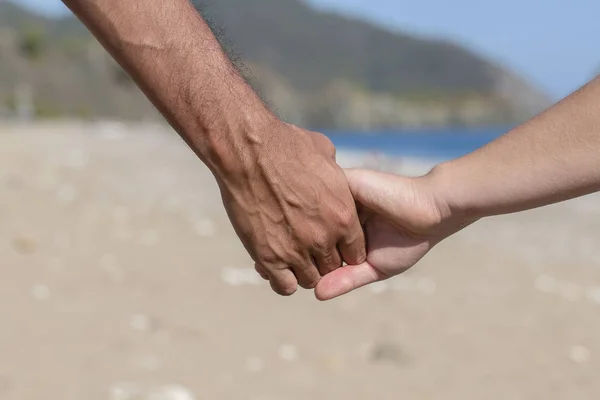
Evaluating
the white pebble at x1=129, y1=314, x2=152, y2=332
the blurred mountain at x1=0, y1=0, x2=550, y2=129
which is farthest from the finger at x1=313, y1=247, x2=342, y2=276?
the blurred mountain at x1=0, y1=0, x2=550, y2=129

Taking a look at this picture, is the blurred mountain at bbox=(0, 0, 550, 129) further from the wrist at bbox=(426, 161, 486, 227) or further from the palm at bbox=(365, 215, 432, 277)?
the wrist at bbox=(426, 161, 486, 227)

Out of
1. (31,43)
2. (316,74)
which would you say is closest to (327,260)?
(31,43)

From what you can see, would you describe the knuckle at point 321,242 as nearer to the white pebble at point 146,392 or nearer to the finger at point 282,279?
the finger at point 282,279

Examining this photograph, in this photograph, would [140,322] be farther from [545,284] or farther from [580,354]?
[545,284]

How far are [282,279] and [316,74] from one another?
109733 mm

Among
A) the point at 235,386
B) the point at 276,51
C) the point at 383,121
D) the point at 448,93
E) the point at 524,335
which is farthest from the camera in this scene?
the point at 276,51

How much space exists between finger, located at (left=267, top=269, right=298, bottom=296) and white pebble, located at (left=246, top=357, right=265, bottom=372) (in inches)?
56.6

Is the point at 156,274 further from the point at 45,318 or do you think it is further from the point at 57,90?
the point at 57,90

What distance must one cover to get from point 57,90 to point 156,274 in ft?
200

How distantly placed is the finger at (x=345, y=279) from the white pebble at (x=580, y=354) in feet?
7.74

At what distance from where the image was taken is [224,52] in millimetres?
1829

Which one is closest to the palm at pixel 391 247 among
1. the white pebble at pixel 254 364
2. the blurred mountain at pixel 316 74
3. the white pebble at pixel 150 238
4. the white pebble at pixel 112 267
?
the white pebble at pixel 254 364

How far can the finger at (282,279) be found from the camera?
205 cm

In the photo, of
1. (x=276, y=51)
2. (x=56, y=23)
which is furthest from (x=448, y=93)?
(x=56, y=23)
